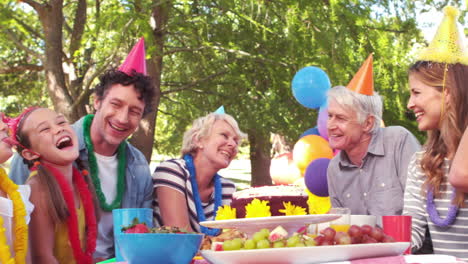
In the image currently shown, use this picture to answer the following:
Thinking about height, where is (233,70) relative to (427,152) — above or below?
above

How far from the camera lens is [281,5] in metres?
7.17

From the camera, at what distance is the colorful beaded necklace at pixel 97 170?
3321 mm

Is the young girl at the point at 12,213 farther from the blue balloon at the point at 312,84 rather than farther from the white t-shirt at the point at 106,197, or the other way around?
the blue balloon at the point at 312,84

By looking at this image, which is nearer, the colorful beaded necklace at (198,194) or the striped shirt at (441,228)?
the striped shirt at (441,228)

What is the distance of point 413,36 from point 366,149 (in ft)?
15.9

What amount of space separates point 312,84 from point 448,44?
12.8ft

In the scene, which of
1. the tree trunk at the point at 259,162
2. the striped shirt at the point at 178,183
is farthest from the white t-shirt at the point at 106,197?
the tree trunk at the point at 259,162

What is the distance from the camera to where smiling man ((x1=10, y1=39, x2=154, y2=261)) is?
3404 millimetres

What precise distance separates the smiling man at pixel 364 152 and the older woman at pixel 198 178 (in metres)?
0.64

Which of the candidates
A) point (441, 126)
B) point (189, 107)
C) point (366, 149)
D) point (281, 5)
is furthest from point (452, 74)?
point (189, 107)

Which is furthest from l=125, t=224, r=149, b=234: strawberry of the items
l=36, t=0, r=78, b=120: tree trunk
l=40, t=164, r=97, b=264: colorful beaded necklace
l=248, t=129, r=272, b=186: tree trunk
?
l=248, t=129, r=272, b=186: tree trunk

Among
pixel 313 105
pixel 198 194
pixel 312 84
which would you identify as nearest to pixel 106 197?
pixel 198 194

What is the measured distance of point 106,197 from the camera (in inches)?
135

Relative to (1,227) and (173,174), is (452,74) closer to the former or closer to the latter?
(173,174)
